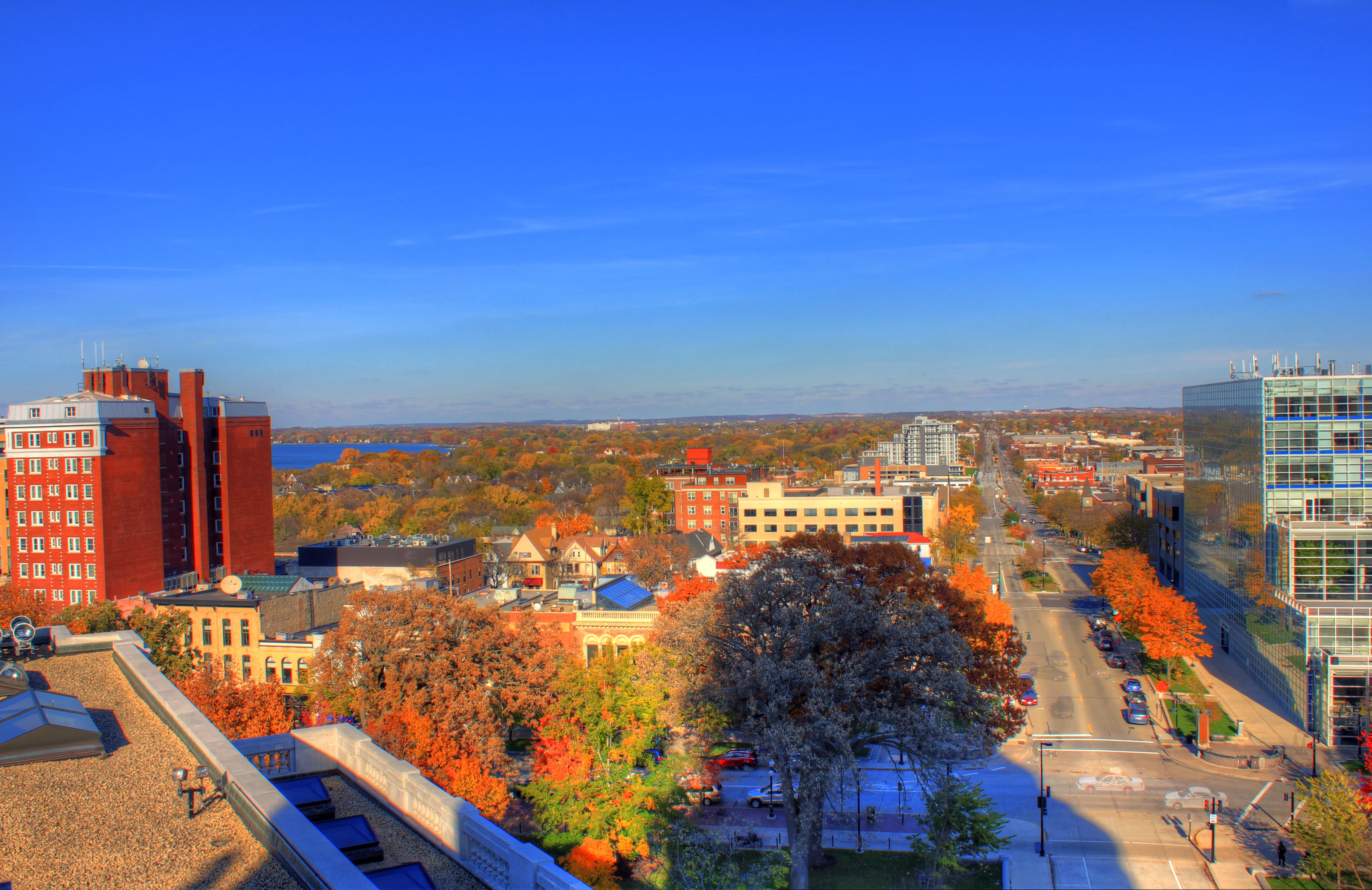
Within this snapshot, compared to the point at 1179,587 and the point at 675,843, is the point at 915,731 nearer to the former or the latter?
the point at 675,843

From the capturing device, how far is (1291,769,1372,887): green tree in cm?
2577

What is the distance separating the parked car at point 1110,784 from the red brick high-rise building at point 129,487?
176ft

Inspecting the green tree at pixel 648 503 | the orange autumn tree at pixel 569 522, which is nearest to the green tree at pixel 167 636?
the orange autumn tree at pixel 569 522

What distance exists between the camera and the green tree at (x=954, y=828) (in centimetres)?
2734

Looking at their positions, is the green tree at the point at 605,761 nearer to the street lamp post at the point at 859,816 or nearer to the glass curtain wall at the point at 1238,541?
the street lamp post at the point at 859,816

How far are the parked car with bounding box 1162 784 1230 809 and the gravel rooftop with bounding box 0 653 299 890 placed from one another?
3115cm

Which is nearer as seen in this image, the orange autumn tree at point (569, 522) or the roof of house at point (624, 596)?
the roof of house at point (624, 596)

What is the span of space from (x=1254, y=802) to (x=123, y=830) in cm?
3726

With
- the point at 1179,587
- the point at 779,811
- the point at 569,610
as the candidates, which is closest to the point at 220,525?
the point at 569,610

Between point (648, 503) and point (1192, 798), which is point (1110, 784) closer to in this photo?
point (1192, 798)

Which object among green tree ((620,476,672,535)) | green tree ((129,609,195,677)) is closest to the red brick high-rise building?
green tree ((129,609,195,677))

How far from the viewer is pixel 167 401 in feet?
210

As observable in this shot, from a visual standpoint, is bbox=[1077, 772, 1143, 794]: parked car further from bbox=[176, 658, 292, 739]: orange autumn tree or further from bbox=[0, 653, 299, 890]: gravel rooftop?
bbox=[0, 653, 299, 890]: gravel rooftop

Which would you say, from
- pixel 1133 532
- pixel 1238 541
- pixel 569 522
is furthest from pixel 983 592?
pixel 569 522
